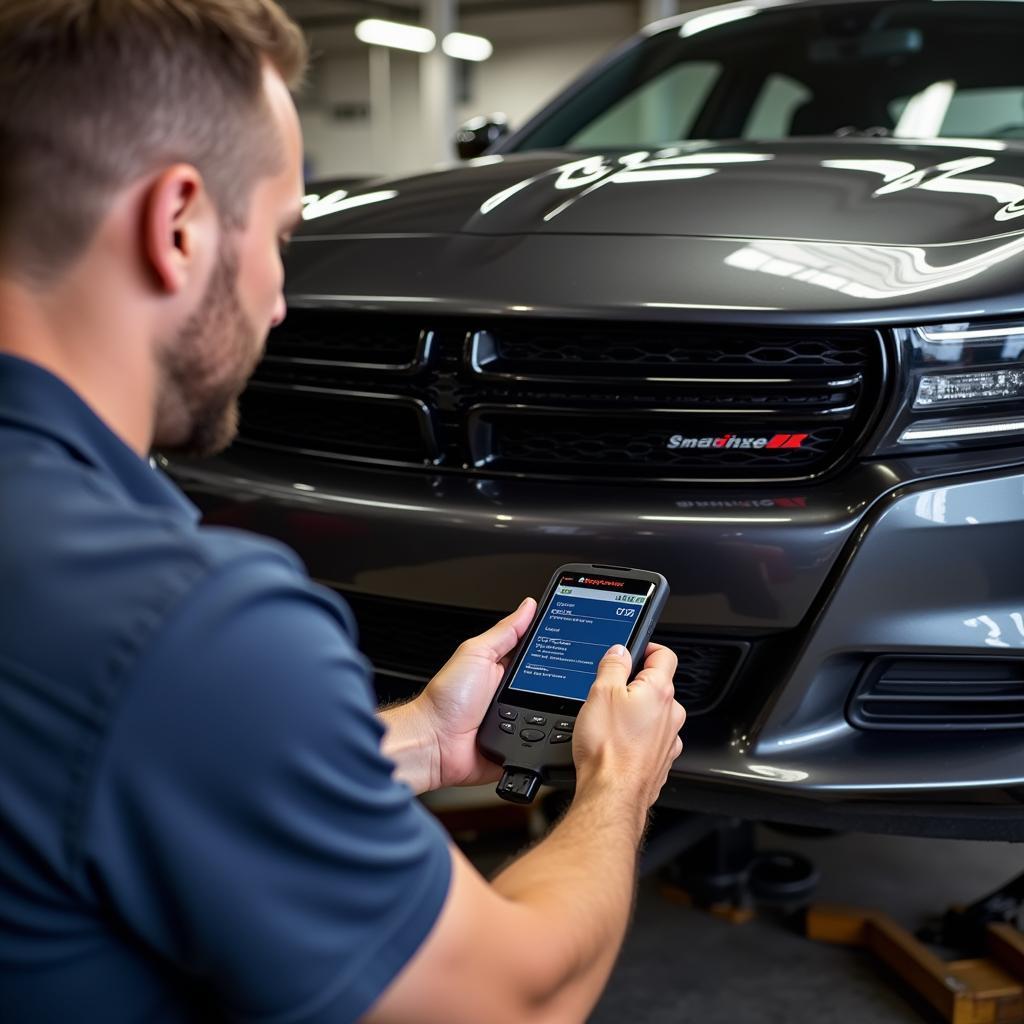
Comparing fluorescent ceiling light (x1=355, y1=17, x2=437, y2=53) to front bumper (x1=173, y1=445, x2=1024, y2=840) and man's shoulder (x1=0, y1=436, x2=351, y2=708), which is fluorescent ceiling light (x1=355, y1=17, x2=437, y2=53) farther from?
man's shoulder (x1=0, y1=436, x2=351, y2=708)

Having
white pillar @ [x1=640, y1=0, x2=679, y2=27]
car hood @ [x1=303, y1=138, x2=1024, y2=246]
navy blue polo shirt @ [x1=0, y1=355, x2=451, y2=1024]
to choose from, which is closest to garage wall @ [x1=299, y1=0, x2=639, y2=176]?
white pillar @ [x1=640, y1=0, x2=679, y2=27]

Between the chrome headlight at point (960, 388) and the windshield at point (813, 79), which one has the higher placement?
the windshield at point (813, 79)

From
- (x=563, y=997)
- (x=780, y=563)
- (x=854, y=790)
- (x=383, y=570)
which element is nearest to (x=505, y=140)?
(x=383, y=570)

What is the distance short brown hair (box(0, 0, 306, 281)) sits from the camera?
0.85m

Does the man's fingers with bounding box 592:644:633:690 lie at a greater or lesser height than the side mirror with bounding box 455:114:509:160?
lesser

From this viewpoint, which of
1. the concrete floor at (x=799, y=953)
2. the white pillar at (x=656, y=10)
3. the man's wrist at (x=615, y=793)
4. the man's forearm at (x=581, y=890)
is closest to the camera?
the man's forearm at (x=581, y=890)

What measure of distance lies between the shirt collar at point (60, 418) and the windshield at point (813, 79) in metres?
1.96

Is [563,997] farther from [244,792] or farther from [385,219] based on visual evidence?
[385,219]

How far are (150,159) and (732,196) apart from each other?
1268mm

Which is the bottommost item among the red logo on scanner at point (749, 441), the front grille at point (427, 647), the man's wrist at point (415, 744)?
the front grille at point (427, 647)

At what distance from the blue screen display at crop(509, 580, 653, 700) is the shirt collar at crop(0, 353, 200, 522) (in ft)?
2.32

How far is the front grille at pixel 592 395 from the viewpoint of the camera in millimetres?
1760

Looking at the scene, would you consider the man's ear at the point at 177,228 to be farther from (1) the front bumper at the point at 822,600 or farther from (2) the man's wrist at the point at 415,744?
(1) the front bumper at the point at 822,600

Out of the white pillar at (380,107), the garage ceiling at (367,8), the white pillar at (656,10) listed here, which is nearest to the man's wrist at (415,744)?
the white pillar at (656,10)
